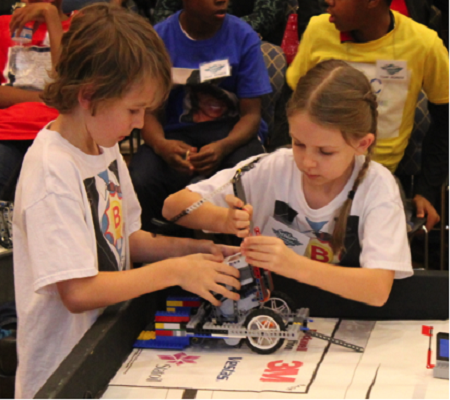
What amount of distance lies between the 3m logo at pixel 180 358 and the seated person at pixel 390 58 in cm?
110

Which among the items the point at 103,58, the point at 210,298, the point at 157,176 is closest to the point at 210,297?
the point at 210,298

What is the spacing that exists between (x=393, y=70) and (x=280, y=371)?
4.04 feet

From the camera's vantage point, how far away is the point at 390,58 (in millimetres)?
1858

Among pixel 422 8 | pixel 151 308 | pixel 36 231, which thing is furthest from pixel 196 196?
pixel 422 8

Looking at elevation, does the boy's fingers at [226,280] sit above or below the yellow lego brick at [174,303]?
above

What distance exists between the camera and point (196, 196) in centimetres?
135

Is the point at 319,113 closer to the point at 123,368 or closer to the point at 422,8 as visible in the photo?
the point at 123,368

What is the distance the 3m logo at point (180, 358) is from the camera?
101cm

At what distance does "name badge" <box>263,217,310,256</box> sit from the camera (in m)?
1.31

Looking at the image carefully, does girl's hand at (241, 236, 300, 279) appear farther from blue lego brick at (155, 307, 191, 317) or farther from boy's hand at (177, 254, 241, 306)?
blue lego brick at (155, 307, 191, 317)

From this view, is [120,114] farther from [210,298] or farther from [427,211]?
[427,211]

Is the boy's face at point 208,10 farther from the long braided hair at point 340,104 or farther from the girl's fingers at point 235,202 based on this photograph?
the girl's fingers at point 235,202

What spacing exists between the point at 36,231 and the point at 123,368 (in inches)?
11.2

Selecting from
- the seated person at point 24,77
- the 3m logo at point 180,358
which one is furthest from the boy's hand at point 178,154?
the 3m logo at point 180,358
